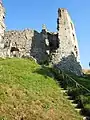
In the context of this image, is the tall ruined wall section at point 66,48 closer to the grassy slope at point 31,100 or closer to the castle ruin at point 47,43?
the castle ruin at point 47,43

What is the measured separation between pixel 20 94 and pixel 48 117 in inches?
124

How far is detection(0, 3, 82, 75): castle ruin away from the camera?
43812 millimetres

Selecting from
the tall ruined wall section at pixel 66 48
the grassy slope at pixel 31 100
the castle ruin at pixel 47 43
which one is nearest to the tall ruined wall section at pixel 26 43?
the castle ruin at pixel 47 43

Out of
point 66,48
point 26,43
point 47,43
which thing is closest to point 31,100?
point 66,48

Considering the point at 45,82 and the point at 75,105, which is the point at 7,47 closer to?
the point at 45,82

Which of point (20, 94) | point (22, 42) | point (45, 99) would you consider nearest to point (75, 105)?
point (45, 99)

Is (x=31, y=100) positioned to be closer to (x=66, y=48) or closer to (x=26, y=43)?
(x=66, y=48)

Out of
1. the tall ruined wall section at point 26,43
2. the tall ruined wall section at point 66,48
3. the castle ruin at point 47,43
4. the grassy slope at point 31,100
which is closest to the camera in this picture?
the grassy slope at point 31,100

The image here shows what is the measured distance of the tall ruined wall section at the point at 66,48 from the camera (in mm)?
43250

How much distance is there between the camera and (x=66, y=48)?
44750mm

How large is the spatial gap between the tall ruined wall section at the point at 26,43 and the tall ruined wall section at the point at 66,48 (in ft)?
8.75

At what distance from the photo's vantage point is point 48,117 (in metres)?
18.6

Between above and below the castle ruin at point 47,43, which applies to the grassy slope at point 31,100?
below

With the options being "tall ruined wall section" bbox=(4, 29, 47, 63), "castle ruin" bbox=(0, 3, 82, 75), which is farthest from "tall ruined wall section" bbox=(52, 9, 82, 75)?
"tall ruined wall section" bbox=(4, 29, 47, 63)
